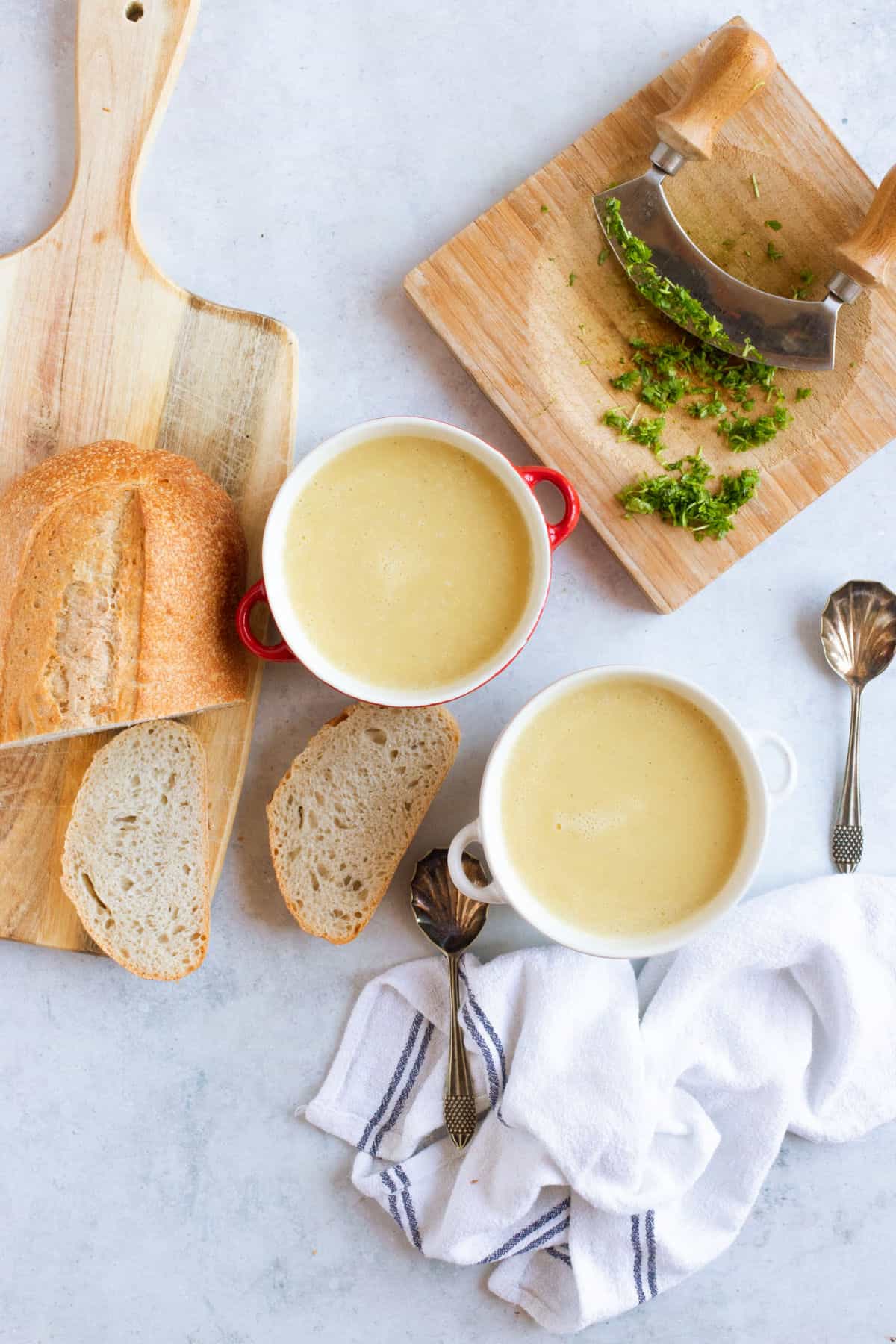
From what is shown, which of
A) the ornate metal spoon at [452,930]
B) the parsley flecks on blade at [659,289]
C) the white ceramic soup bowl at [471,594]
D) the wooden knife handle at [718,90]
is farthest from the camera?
the ornate metal spoon at [452,930]

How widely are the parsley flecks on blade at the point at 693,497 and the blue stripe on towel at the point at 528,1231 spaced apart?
1.35 meters

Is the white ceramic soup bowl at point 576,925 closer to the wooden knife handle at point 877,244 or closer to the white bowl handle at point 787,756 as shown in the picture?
the white bowl handle at point 787,756

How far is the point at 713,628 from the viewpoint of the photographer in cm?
205

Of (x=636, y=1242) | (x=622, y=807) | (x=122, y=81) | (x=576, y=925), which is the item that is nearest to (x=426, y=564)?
(x=622, y=807)

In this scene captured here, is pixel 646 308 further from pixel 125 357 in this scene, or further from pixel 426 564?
pixel 125 357

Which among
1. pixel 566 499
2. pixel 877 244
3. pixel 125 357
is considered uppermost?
pixel 877 244

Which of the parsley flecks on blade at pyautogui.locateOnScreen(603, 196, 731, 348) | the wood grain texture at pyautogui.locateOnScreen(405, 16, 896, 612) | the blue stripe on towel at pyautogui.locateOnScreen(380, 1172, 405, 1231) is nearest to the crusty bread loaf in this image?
the wood grain texture at pyautogui.locateOnScreen(405, 16, 896, 612)

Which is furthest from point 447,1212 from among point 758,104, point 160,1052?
point 758,104

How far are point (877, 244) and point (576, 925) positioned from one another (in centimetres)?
134

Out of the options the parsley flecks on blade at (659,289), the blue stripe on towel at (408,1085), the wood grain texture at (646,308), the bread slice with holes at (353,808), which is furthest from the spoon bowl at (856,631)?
the blue stripe on towel at (408,1085)

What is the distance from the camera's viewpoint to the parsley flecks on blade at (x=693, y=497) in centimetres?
190

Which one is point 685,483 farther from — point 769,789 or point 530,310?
point 769,789

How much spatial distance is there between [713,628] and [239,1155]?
4.79ft

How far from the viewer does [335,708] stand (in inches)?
80.4
